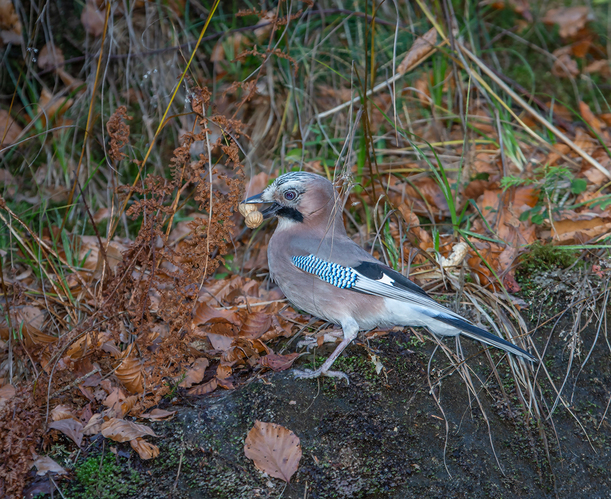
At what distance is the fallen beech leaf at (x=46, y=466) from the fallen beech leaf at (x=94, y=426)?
0.20 m

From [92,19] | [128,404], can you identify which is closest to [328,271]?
[128,404]

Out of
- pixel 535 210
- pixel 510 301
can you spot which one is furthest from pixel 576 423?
pixel 535 210

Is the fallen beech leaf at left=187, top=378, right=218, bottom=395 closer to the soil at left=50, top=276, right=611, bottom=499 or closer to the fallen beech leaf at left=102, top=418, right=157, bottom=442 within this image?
the soil at left=50, top=276, right=611, bottom=499

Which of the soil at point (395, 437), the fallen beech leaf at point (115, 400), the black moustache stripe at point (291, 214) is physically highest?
the black moustache stripe at point (291, 214)

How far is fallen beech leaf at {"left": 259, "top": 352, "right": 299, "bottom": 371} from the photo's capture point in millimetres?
3135

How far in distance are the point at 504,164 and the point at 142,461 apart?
3.24 meters

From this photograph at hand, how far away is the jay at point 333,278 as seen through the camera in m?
3.20

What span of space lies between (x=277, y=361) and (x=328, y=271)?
639mm

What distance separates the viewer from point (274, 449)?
103 inches

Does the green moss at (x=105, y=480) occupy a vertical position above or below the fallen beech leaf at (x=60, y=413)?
below

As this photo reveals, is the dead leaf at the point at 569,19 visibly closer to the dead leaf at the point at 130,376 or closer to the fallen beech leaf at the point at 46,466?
the dead leaf at the point at 130,376

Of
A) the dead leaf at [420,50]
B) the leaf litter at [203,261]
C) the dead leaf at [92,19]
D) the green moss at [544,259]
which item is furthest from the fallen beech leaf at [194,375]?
the dead leaf at [92,19]

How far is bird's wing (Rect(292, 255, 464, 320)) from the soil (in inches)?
12.2

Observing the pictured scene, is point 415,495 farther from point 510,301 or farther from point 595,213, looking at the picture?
point 595,213
